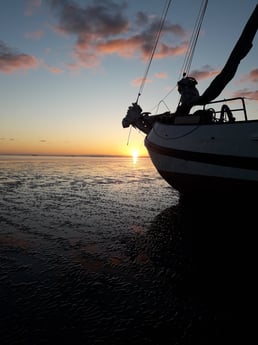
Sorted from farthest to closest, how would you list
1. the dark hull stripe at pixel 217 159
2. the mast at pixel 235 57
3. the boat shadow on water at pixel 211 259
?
the mast at pixel 235 57 → the dark hull stripe at pixel 217 159 → the boat shadow on water at pixel 211 259

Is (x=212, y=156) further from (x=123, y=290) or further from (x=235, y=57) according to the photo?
(x=123, y=290)

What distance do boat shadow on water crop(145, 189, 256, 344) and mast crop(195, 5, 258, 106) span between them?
4349 millimetres

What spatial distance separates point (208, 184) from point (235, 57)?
198 inches

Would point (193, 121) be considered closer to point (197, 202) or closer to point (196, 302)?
point (197, 202)

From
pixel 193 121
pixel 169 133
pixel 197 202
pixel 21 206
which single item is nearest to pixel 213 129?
pixel 193 121

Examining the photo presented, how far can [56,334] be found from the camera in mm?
3178

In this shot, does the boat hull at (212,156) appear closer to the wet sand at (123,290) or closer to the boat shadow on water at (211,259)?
the boat shadow on water at (211,259)

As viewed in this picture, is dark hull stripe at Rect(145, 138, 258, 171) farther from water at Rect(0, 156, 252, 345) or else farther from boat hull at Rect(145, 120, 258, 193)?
water at Rect(0, 156, 252, 345)

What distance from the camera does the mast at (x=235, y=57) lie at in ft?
32.3

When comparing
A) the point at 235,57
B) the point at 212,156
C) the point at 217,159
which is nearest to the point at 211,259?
the point at 217,159

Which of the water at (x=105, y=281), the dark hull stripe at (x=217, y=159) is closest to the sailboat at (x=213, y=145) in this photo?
the dark hull stripe at (x=217, y=159)

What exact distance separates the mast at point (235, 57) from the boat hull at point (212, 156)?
193 centimetres

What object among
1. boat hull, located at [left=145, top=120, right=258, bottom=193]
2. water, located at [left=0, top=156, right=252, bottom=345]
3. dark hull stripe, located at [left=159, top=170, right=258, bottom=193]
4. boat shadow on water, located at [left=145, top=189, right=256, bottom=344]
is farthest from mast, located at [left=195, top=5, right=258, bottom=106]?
water, located at [left=0, top=156, right=252, bottom=345]

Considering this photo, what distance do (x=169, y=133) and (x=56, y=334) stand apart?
9.80m
